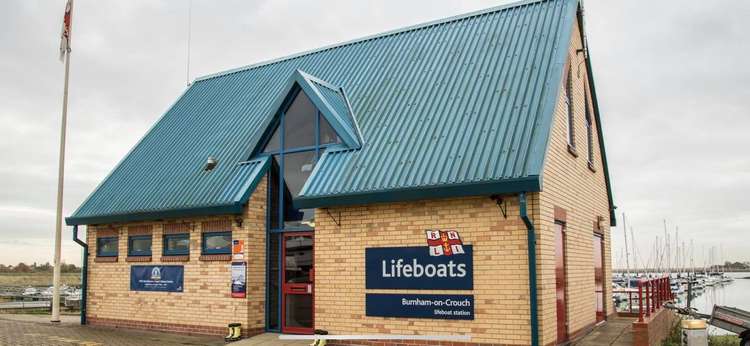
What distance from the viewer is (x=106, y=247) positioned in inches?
703

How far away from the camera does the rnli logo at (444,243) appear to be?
1115 centimetres

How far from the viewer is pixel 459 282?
1106cm

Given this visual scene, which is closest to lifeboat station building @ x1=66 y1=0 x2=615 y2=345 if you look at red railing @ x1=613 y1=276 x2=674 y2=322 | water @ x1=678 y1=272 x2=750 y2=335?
red railing @ x1=613 y1=276 x2=674 y2=322

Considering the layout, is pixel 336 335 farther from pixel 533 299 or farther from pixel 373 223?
pixel 533 299

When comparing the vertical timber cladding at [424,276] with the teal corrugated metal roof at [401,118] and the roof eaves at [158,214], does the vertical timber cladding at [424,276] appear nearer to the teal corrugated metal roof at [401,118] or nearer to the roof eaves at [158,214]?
Answer: the teal corrugated metal roof at [401,118]

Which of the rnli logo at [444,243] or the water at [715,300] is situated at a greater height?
the rnli logo at [444,243]

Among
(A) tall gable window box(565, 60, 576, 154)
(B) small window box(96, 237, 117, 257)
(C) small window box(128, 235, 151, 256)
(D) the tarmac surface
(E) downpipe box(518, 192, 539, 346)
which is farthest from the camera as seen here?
(B) small window box(96, 237, 117, 257)

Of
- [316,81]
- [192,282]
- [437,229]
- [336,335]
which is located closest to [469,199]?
[437,229]

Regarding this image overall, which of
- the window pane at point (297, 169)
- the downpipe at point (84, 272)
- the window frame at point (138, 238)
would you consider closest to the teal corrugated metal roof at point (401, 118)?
the downpipe at point (84, 272)

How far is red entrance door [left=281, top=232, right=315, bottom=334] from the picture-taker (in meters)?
14.1

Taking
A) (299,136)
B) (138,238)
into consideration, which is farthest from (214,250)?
(299,136)

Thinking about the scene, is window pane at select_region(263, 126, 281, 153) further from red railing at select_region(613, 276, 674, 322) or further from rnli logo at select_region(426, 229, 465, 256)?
red railing at select_region(613, 276, 674, 322)

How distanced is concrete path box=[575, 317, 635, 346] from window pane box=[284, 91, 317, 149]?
696 cm

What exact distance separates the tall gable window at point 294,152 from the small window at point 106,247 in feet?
17.8
